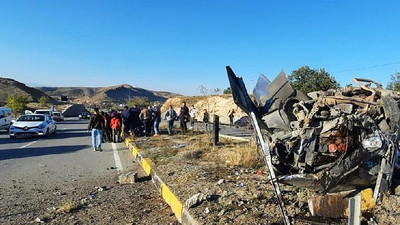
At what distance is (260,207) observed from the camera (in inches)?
188

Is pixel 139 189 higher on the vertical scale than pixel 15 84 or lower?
lower

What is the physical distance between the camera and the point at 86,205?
5727mm

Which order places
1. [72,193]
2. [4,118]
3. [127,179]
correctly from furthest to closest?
1. [4,118]
2. [127,179]
3. [72,193]

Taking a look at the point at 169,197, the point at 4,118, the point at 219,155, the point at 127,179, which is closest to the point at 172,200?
the point at 169,197

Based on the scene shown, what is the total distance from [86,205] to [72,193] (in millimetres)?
990

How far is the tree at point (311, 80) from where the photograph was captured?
28.9 meters

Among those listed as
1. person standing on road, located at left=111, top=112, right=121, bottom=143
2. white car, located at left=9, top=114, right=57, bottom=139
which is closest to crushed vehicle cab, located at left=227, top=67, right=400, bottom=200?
person standing on road, located at left=111, top=112, right=121, bottom=143

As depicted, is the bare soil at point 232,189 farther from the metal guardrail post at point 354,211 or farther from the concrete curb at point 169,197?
the metal guardrail post at point 354,211

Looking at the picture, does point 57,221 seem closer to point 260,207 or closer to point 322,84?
point 260,207

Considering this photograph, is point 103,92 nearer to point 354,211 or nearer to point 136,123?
point 136,123

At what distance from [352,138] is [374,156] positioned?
0.35 meters

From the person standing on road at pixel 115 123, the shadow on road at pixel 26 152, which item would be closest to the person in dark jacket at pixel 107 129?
the person standing on road at pixel 115 123

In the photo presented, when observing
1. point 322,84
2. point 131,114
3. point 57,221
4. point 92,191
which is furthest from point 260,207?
point 322,84

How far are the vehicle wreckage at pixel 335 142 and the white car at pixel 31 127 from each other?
646 inches
